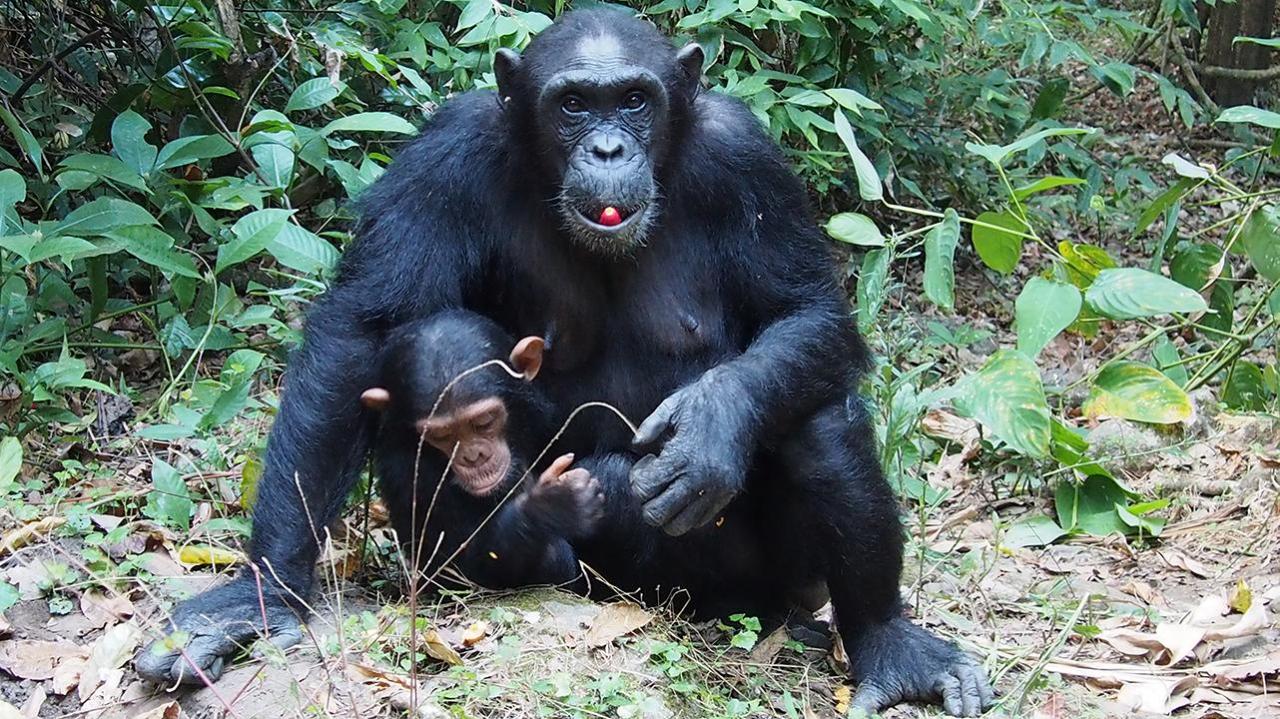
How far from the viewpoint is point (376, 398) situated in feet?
16.4

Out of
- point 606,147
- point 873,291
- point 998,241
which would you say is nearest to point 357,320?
point 606,147

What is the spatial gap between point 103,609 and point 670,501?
7.12ft

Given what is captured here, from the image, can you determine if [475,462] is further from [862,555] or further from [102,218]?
[102,218]

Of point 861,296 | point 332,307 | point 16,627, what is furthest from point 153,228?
point 861,296

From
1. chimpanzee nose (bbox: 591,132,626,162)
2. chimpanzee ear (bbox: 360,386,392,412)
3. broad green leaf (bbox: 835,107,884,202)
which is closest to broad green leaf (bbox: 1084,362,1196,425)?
broad green leaf (bbox: 835,107,884,202)

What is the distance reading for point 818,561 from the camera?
17.0ft

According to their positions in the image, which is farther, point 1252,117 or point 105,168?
point 1252,117

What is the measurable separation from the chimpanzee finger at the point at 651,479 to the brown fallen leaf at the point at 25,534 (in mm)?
2429

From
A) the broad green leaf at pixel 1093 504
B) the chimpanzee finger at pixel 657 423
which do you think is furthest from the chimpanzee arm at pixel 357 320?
the broad green leaf at pixel 1093 504

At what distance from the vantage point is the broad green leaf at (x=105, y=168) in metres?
6.68

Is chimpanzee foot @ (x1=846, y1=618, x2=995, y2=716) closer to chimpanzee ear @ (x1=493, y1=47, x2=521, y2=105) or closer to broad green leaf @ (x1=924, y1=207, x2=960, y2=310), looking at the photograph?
broad green leaf @ (x1=924, y1=207, x2=960, y2=310)

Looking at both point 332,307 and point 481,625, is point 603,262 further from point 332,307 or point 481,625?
point 481,625

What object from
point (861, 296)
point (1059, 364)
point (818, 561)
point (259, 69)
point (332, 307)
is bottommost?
point (1059, 364)

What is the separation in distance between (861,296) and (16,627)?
13.7ft
